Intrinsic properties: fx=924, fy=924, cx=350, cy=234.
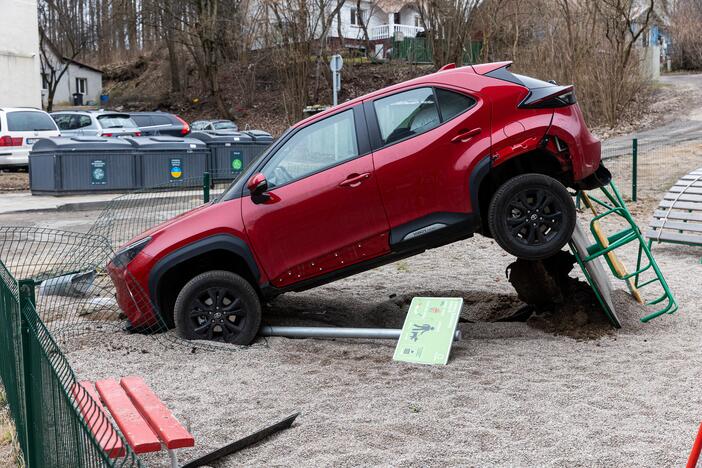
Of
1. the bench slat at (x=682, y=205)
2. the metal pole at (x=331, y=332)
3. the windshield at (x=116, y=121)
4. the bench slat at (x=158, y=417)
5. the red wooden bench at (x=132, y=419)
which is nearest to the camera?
the red wooden bench at (x=132, y=419)

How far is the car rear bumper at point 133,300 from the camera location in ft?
25.5

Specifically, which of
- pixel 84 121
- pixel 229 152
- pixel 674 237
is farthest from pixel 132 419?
pixel 84 121

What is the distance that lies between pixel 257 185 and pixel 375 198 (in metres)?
0.98

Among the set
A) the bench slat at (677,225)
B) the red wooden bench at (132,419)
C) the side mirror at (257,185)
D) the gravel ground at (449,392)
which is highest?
the side mirror at (257,185)

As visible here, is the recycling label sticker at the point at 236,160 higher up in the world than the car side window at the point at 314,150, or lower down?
lower down

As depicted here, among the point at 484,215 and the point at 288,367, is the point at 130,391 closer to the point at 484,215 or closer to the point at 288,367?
the point at 288,367

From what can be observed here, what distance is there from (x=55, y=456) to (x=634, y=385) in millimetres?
3952

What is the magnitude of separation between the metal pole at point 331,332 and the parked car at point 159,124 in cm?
2139

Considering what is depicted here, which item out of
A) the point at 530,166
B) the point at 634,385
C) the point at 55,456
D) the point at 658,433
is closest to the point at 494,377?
the point at 634,385

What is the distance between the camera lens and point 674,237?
12352 millimetres

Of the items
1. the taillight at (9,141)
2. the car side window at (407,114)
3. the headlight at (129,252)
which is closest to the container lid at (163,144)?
the taillight at (9,141)

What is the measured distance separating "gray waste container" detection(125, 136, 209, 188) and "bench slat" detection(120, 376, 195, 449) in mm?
16206

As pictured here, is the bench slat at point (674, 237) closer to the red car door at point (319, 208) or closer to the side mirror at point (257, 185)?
the red car door at point (319, 208)

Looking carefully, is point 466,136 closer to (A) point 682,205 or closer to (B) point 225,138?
(A) point 682,205
